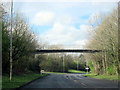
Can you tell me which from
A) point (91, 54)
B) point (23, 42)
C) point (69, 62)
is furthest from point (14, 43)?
point (69, 62)

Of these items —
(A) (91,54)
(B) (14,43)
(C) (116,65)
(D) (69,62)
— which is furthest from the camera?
(D) (69,62)

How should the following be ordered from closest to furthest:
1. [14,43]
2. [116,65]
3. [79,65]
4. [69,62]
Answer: [14,43], [116,65], [69,62], [79,65]

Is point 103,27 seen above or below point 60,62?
above

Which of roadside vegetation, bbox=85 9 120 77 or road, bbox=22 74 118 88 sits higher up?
roadside vegetation, bbox=85 9 120 77

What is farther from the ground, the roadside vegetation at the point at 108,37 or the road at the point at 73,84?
the roadside vegetation at the point at 108,37

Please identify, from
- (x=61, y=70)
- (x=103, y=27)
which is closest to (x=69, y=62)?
(x=61, y=70)

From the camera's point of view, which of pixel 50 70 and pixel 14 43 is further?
pixel 50 70

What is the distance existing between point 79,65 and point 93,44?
316 feet

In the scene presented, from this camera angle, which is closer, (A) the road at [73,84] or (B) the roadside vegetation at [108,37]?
(A) the road at [73,84]

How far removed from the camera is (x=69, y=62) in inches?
5157

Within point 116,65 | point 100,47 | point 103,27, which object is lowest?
point 116,65

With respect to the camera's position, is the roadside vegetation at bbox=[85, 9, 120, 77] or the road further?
the roadside vegetation at bbox=[85, 9, 120, 77]

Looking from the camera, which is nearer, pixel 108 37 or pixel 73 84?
pixel 73 84

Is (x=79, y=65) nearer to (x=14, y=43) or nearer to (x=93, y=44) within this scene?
(x=93, y=44)
